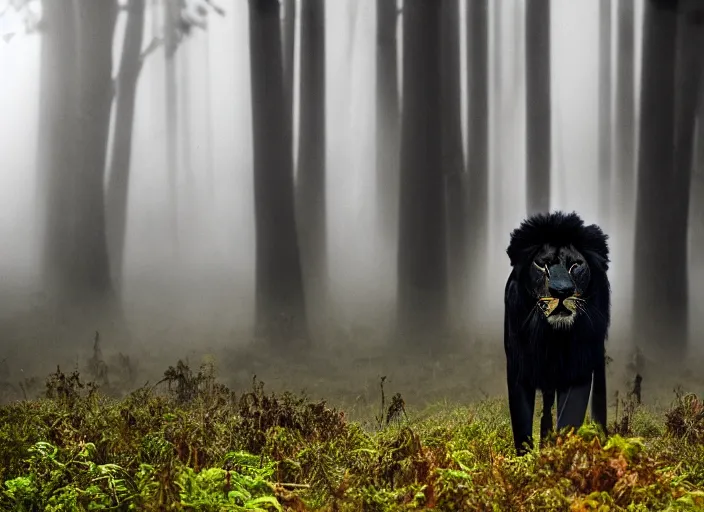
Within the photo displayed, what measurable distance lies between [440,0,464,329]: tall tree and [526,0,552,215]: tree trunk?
492 mm

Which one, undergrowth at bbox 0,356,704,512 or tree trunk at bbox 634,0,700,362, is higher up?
tree trunk at bbox 634,0,700,362

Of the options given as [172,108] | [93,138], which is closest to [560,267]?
[172,108]

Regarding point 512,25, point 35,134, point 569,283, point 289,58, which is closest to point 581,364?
point 569,283

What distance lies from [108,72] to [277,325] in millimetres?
2301

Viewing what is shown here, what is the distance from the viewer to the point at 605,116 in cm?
470

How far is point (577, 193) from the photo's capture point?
4.66m

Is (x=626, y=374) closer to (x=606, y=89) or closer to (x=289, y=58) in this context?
(x=606, y=89)

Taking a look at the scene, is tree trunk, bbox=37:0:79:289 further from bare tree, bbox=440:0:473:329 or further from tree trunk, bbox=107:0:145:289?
bare tree, bbox=440:0:473:329

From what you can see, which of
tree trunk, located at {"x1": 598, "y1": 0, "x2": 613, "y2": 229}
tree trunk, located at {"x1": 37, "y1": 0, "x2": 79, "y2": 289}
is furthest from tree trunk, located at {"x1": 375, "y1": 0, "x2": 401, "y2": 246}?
tree trunk, located at {"x1": 37, "y1": 0, "x2": 79, "y2": 289}

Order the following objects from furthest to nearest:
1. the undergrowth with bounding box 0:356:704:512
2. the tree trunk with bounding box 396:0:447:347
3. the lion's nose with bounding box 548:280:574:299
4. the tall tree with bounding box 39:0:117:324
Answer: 1. the tall tree with bounding box 39:0:117:324
2. the tree trunk with bounding box 396:0:447:347
3. the lion's nose with bounding box 548:280:574:299
4. the undergrowth with bounding box 0:356:704:512

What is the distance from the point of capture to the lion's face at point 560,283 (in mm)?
3383

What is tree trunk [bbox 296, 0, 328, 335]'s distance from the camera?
4.81 m

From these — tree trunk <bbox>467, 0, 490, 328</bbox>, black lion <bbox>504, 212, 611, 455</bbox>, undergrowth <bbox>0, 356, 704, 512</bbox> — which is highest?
tree trunk <bbox>467, 0, 490, 328</bbox>

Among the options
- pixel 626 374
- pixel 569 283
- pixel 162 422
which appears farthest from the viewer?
pixel 626 374
